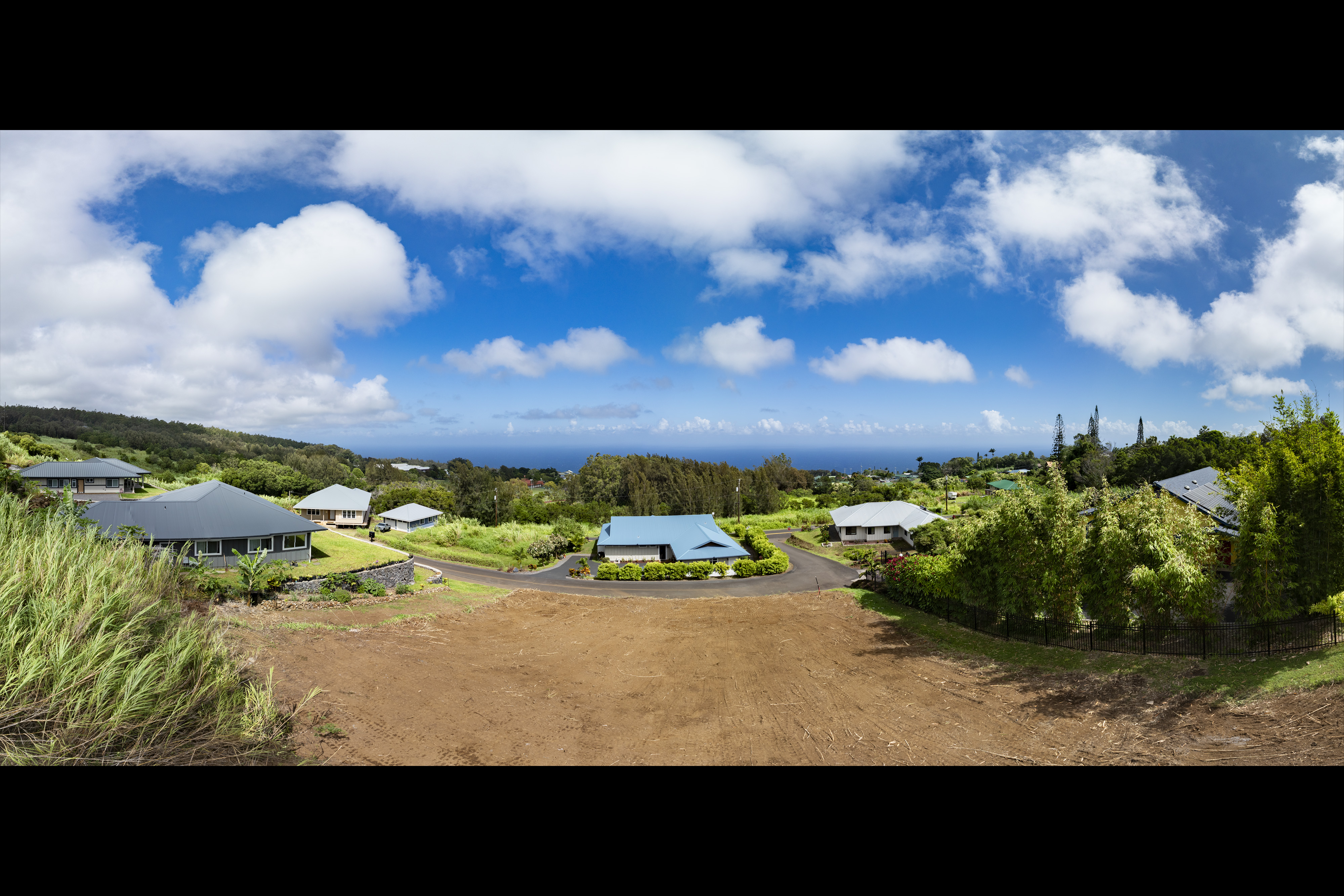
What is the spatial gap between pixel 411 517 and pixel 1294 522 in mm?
38187

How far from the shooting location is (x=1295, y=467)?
874 cm

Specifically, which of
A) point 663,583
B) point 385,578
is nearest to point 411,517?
point 385,578

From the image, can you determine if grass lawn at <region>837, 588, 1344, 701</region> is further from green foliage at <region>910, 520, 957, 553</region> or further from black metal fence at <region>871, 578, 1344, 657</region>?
green foliage at <region>910, 520, 957, 553</region>

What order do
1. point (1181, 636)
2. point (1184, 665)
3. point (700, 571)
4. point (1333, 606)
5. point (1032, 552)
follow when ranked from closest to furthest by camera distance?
point (1333, 606)
point (1184, 665)
point (1181, 636)
point (1032, 552)
point (700, 571)

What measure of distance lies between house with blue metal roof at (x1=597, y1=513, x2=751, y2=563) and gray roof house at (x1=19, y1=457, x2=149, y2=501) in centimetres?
2283

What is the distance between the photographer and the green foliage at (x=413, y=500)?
38562 mm

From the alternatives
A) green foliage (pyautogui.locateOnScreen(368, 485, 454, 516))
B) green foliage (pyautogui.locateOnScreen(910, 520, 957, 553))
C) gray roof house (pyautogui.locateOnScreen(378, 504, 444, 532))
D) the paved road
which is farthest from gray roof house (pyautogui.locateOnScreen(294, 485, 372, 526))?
green foliage (pyautogui.locateOnScreen(910, 520, 957, 553))

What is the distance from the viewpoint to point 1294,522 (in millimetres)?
8938

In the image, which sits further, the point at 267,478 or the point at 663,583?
the point at 267,478

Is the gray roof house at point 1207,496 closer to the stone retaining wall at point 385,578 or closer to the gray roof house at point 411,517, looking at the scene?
the stone retaining wall at point 385,578

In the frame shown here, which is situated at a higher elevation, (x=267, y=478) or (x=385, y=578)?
(x=267, y=478)

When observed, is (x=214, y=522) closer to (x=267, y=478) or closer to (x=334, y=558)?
(x=334, y=558)

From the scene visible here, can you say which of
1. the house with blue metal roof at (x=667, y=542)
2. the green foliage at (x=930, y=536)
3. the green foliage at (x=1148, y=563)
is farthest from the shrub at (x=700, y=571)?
the green foliage at (x=1148, y=563)

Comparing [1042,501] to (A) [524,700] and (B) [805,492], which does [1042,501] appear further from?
(B) [805,492]
